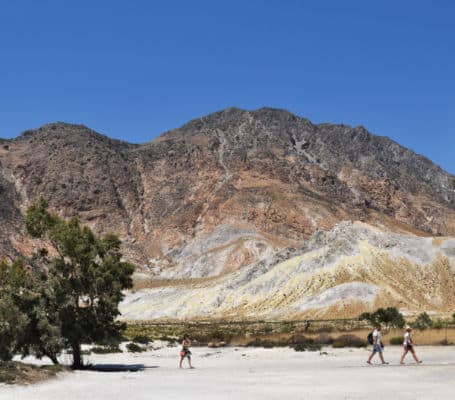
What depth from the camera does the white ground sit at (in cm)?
1758

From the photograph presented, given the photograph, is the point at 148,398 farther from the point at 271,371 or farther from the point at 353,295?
the point at 353,295

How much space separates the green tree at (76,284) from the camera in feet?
82.7

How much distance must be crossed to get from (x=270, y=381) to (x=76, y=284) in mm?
9364

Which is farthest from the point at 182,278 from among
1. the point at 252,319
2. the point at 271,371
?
the point at 271,371

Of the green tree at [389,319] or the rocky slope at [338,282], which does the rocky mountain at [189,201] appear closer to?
the rocky slope at [338,282]

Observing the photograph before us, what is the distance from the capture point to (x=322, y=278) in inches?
3420

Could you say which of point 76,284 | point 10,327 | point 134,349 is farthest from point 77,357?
point 134,349

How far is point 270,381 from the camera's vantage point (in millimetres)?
21422

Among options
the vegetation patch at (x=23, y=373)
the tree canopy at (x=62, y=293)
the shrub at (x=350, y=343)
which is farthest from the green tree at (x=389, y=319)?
the vegetation patch at (x=23, y=373)

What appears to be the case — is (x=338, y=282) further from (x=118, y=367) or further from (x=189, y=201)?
(x=189, y=201)

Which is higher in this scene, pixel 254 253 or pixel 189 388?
pixel 254 253

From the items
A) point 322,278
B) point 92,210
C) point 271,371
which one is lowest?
point 271,371

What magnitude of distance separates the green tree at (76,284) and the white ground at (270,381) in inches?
70.3

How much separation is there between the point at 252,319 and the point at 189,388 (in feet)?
212
